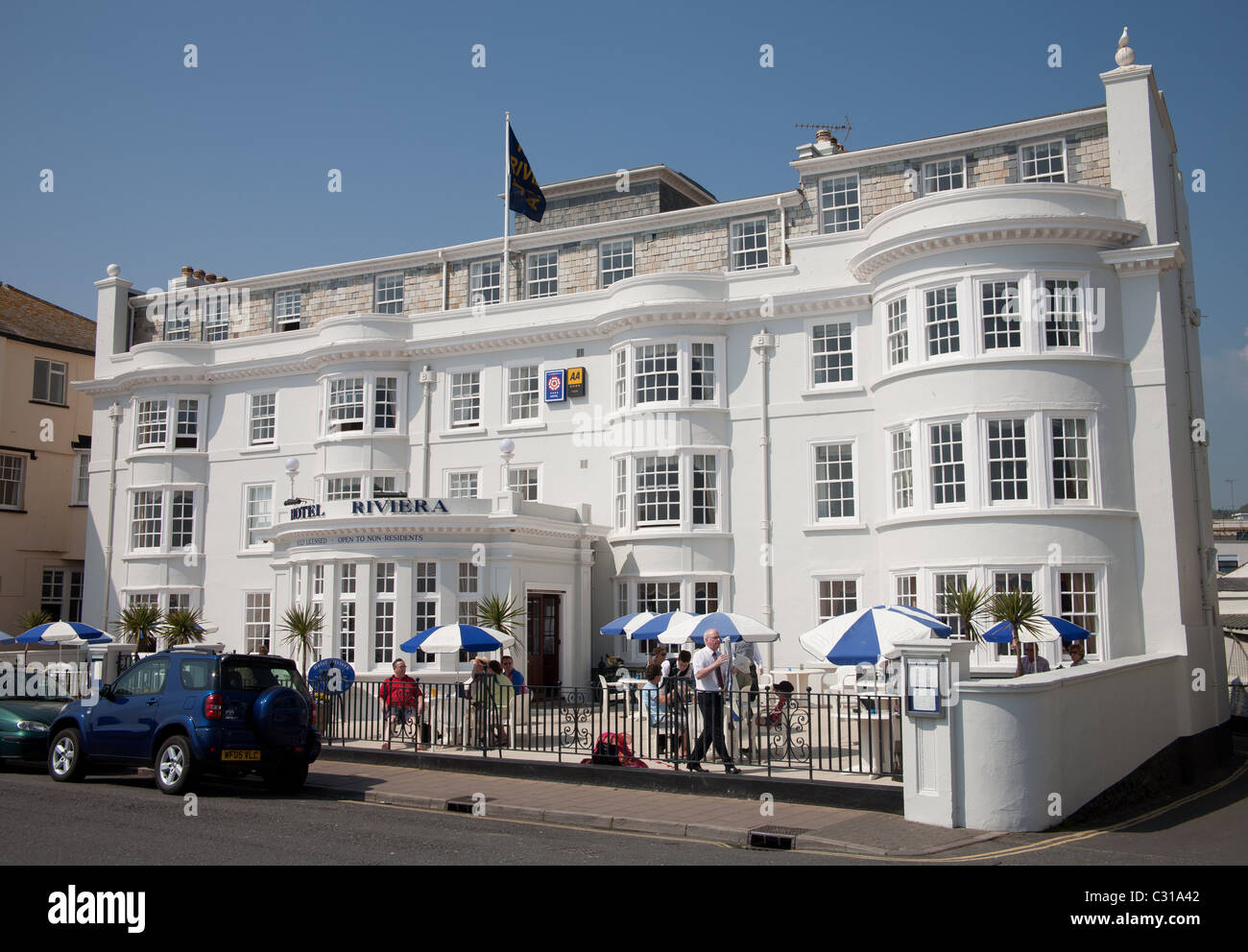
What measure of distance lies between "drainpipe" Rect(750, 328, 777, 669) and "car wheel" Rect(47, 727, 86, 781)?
1525 centimetres

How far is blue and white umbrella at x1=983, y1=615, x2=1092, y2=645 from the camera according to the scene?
1939 cm

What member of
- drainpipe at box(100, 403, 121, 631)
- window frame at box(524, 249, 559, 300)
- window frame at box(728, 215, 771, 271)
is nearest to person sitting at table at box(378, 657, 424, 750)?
window frame at box(728, 215, 771, 271)

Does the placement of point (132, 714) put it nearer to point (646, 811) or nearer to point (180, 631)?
point (646, 811)

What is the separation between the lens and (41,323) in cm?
3969

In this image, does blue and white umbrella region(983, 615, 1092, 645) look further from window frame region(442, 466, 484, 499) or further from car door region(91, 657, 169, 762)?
window frame region(442, 466, 484, 499)

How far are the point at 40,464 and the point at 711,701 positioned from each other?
1259 inches

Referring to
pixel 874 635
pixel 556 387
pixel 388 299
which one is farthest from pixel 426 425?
pixel 874 635

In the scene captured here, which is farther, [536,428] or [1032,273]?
[536,428]
